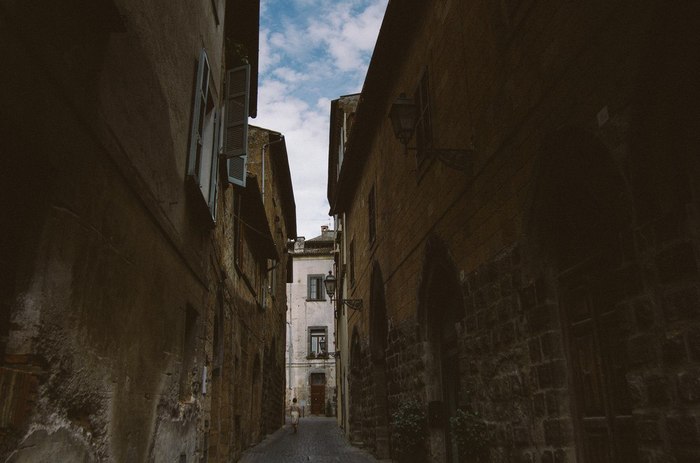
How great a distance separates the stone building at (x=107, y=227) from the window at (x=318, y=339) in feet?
89.8

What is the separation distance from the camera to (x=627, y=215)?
3.51 metres

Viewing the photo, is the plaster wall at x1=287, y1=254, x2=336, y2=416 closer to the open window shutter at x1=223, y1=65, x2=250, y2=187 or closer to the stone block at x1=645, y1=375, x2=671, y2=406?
the open window shutter at x1=223, y1=65, x2=250, y2=187

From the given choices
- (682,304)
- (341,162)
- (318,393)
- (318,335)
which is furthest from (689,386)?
(318,335)

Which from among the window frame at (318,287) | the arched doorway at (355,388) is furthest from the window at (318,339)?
the arched doorway at (355,388)

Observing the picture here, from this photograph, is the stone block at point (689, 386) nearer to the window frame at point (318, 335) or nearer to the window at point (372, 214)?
the window at point (372, 214)

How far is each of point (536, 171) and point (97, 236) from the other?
3251 mm

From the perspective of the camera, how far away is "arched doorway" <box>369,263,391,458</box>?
11305mm

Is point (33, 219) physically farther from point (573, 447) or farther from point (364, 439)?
point (364, 439)

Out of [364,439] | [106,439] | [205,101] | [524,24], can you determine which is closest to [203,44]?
[205,101]

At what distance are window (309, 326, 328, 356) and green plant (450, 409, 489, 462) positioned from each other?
29.4m

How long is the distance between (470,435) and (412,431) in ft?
7.32

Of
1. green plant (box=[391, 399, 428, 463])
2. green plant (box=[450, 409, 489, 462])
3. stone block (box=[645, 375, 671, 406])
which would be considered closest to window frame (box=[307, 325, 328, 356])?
green plant (box=[391, 399, 428, 463])

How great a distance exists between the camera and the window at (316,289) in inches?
1410

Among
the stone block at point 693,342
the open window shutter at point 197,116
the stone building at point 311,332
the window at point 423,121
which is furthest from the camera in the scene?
the stone building at point 311,332
